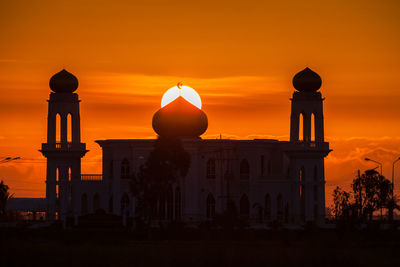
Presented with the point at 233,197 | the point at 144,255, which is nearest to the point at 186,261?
the point at 144,255

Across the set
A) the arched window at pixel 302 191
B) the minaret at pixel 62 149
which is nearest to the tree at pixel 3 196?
the minaret at pixel 62 149

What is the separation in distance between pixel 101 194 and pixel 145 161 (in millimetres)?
6295

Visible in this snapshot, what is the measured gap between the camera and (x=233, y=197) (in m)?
105

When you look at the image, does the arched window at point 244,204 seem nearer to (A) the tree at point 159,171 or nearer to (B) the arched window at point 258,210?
(B) the arched window at point 258,210

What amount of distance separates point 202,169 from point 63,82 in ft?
51.4

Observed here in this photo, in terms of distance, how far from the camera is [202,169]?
347 ft

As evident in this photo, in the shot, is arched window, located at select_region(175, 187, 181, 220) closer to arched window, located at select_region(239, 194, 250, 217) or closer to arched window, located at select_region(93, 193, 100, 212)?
arched window, located at select_region(239, 194, 250, 217)

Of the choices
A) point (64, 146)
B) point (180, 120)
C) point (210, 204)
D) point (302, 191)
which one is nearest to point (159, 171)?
point (210, 204)

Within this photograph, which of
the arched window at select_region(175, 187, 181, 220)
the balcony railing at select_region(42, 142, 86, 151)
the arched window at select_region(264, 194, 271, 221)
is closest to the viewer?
the arched window at select_region(175, 187, 181, 220)

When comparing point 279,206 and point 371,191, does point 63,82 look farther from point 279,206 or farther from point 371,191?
point 371,191

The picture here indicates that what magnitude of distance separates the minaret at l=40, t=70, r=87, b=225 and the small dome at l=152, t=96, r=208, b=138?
27.5ft

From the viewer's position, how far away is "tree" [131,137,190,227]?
96.5 m

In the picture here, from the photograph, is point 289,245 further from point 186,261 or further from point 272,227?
point 272,227

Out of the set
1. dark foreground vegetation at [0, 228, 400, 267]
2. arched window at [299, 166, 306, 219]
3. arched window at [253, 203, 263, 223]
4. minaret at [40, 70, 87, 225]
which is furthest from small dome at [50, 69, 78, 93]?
dark foreground vegetation at [0, 228, 400, 267]
